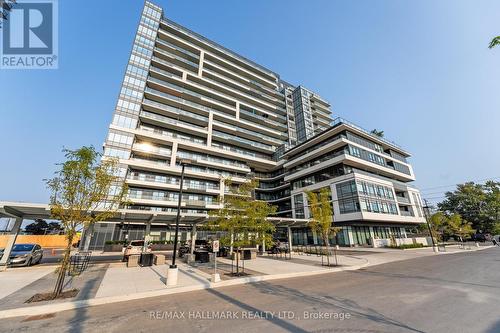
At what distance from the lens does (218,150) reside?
50094 millimetres

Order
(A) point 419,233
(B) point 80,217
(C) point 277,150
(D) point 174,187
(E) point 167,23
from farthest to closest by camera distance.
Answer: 1. (C) point 277,150
2. (E) point 167,23
3. (A) point 419,233
4. (D) point 174,187
5. (B) point 80,217

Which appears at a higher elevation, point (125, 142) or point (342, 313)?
point (125, 142)

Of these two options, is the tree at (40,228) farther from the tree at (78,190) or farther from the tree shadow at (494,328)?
the tree shadow at (494,328)

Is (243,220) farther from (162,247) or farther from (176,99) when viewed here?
(176,99)

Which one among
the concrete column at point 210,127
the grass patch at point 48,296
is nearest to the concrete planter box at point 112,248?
the concrete column at point 210,127

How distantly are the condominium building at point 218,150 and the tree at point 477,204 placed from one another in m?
22.8

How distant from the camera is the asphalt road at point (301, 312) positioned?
17.7ft

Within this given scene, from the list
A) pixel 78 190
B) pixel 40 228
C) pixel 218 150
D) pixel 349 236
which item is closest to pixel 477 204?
pixel 349 236

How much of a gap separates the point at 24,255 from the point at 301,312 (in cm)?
2192

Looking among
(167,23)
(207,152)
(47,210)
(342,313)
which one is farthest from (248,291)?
(167,23)

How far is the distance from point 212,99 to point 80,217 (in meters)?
52.0

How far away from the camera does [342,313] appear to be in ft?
20.5

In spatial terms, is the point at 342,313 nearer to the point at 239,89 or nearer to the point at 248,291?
the point at 248,291

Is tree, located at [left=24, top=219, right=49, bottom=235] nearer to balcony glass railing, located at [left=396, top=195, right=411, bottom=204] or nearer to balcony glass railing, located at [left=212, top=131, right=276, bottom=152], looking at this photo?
balcony glass railing, located at [left=212, top=131, right=276, bottom=152]
